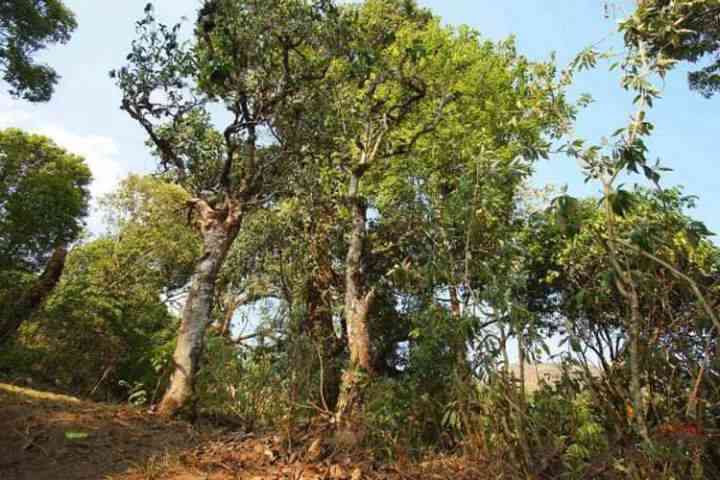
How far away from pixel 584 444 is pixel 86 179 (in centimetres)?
2411

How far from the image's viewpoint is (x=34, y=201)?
1823 centimetres

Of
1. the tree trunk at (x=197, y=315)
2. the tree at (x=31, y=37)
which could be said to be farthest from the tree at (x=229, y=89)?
the tree at (x=31, y=37)

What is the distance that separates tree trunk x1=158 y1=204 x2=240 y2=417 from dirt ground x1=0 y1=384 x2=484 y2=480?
0.66 meters

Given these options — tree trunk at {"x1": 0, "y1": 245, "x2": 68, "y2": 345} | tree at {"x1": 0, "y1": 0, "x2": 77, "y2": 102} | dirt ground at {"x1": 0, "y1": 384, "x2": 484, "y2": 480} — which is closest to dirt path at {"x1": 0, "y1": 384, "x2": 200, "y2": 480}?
dirt ground at {"x1": 0, "y1": 384, "x2": 484, "y2": 480}

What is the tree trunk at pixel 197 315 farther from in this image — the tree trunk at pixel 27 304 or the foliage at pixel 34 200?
the foliage at pixel 34 200

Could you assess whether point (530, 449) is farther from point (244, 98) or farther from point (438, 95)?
point (438, 95)

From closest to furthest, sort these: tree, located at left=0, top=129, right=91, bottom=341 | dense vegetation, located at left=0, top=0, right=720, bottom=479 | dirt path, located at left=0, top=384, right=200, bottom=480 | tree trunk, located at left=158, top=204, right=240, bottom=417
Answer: dense vegetation, located at left=0, top=0, right=720, bottom=479
dirt path, located at left=0, top=384, right=200, bottom=480
tree trunk, located at left=158, top=204, right=240, bottom=417
tree, located at left=0, top=129, right=91, bottom=341

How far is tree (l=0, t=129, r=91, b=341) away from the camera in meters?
17.8

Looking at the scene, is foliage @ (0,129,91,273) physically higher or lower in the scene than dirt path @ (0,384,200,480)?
higher

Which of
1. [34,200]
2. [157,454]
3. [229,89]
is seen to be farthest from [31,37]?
[157,454]

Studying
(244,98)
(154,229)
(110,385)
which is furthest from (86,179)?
(244,98)

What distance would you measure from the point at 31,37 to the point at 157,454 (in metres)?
15.3

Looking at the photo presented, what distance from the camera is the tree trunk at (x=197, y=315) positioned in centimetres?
648

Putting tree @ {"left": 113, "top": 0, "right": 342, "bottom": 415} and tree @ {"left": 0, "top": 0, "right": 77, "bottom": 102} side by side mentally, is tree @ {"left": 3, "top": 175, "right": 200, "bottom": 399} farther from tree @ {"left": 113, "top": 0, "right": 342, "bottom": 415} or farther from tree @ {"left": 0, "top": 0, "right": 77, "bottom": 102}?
tree @ {"left": 0, "top": 0, "right": 77, "bottom": 102}
